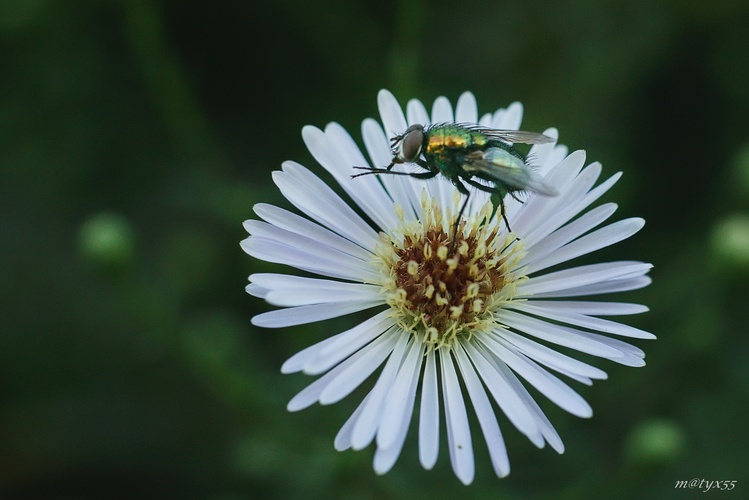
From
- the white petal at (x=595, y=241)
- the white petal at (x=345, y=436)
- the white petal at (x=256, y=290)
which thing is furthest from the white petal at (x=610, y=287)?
the white petal at (x=256, y=290)

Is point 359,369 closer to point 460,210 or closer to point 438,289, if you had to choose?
point 438,289

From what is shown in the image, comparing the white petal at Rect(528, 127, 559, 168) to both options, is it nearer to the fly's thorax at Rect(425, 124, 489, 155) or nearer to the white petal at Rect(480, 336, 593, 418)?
the fly's thorax at Rect(425, 124, 489, 155)

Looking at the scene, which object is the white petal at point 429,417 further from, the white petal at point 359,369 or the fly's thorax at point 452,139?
the fly's thorax at point 452,139

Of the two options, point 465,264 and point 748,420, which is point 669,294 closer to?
point 748,420

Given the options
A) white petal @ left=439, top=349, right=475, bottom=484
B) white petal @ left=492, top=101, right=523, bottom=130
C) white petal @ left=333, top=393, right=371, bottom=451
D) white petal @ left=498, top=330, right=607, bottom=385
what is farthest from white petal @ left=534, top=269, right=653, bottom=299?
white petal @ left=333, top=393, right=371, bottom=451

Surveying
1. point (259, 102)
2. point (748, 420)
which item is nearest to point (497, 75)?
point (259, 102)

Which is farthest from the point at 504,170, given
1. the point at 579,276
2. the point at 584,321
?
the point at 584,321

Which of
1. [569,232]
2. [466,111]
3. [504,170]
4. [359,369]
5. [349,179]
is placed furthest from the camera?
[466,111]

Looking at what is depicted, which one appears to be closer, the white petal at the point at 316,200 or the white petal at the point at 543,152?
the white petal at the point at 316,200
